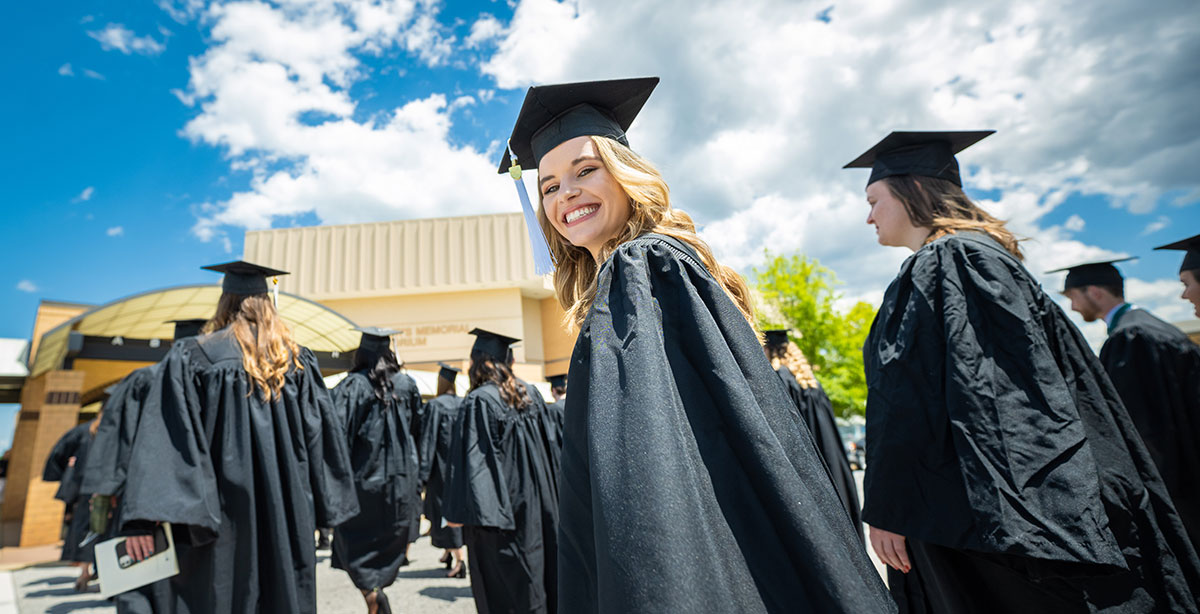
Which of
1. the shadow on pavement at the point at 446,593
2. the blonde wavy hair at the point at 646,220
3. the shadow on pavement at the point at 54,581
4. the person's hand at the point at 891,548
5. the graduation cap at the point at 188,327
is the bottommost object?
the shadow on pavement at the point at 446,593

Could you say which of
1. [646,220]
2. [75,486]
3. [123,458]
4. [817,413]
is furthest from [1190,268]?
[75,486]

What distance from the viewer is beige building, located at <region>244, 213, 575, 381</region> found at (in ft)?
102

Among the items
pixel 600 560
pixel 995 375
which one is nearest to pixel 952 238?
pixel 995 375

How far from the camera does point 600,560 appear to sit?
887mm

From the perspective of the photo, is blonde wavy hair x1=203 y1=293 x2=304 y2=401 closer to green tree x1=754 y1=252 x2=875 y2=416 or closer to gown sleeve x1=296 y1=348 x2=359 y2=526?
gown sleeve x1=296 y1=348 x2=359 y2=526

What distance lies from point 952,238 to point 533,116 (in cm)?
154

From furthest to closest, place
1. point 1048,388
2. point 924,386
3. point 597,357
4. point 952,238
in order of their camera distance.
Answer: point 952,238 → point 924,386 → point 1048,388 → point 597,357

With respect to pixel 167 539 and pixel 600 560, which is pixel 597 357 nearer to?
pixel 600 560

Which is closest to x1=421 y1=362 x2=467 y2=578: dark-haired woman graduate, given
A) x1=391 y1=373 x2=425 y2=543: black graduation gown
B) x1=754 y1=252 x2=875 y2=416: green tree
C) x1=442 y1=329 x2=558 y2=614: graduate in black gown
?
x1=391 y1=373 x2=425 y2=543: black graduation gown

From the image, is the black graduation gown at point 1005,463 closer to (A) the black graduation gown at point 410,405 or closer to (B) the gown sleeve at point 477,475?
(B) the gown sleeve at point 477,475

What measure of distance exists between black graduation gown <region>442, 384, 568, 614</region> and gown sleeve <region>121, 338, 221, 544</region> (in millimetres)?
1868

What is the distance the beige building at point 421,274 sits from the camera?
102 ft

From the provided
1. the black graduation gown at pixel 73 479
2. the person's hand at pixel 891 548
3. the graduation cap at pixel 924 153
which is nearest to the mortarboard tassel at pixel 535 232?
the person's hand at pixel 891 548

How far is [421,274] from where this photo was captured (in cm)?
3148
